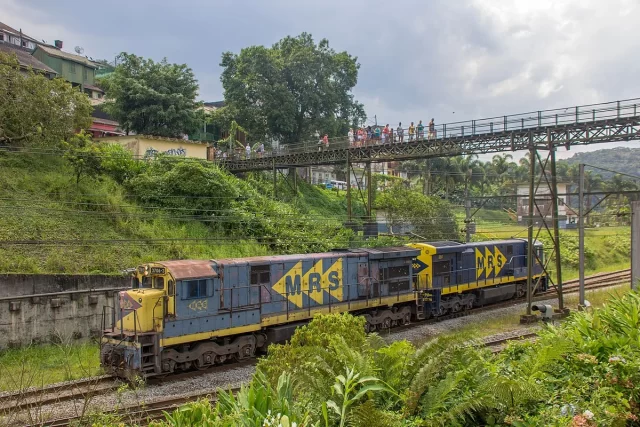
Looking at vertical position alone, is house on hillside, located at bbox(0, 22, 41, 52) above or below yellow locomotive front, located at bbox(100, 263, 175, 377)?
above

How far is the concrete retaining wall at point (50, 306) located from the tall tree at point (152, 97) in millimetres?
23587

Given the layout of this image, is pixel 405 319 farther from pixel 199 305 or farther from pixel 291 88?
pixel 291 88

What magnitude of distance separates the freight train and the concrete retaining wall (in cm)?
87

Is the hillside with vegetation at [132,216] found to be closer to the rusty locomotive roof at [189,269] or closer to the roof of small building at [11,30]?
the rusty locomotive roof at [189,269]

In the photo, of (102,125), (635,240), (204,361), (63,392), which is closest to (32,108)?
(204,361)

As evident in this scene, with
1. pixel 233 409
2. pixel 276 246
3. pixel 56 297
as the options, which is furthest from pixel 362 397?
pixel 276 246

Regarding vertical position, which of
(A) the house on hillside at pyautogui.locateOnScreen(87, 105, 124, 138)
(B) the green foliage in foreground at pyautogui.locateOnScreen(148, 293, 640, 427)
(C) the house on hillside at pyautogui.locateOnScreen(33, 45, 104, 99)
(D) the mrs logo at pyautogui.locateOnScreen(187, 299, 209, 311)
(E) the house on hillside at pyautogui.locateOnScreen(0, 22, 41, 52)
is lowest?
(D) the mrs logo at pyautogui.locateOnScreen(187, 299, 209, 311)

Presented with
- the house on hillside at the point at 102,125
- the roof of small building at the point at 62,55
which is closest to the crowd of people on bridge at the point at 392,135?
the house on hillside at the point at 102,125

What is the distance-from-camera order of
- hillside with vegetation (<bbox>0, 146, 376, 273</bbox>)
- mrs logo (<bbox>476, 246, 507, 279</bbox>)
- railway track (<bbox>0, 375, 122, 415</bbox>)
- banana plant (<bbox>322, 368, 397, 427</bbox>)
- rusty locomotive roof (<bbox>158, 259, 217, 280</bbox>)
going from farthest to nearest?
1. mrs logo (<bbox>476, 246, 507, 279</bbox>)
2. hillside with vegetation (<bbox>0, 146, 376, 273</bbox>)
3. rusty locomotive roof (<bbox>158, 259, 217, 280</bbox>)
4. railway track (<bbox>0, 375, 122, 415</bbox>)
5. banana plant (<bbox>322, 368, 397, 427</bbox>)

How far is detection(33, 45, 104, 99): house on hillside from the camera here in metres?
54.2

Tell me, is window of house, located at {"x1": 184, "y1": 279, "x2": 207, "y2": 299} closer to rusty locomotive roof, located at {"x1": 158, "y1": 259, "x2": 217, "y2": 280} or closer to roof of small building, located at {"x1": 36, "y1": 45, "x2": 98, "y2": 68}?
rusty locomotive roof, located at {"x1": 158, "y1": 259, "x2": 217, "y2": 280}

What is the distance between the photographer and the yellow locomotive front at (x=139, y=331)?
13461 millimetres

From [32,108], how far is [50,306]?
12.4 metres

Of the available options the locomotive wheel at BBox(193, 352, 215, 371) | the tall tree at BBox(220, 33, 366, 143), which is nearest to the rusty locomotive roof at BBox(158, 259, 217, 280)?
the locomotive wheel at BBox(193, 352, 215, 371)
